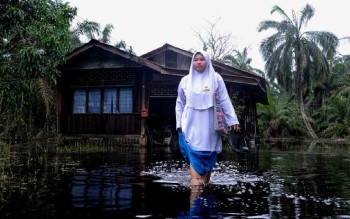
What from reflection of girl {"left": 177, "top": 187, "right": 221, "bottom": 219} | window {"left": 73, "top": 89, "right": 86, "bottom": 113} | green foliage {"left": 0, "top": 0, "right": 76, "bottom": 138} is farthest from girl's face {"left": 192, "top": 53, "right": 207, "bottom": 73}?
window {"left": 73, "top": 89, "right": 86, "bottom": 113}

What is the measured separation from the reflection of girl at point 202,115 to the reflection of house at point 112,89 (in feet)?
29.2

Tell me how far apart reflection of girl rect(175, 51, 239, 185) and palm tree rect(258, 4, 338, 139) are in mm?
29930

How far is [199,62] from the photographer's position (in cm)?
548

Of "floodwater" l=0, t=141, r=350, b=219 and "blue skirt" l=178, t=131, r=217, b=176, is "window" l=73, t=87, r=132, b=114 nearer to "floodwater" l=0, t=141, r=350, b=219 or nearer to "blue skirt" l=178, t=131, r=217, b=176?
"floodwater" l=0, t=141, r=350, b=219

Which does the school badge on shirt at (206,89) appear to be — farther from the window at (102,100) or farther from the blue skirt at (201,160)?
the window at (102,100)

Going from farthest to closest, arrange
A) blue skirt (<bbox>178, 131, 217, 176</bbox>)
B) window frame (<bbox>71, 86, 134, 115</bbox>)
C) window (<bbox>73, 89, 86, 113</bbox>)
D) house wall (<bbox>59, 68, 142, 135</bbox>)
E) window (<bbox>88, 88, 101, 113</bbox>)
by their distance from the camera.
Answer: window (<bbox>73, 89, 86, 113</bbox>)
window (<bbox>88, 88, 101, 113</bbox>)
window frame (<bbox>71, 86, 134, 115</bbox>)
house wall (<bbox>59, 68, 142, 135</bbox>)
blue skirt (<bbox>178, 131, 217, 176</bbox>)

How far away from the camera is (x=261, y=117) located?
111 ft

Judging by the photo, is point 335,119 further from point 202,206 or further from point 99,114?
point 202,206

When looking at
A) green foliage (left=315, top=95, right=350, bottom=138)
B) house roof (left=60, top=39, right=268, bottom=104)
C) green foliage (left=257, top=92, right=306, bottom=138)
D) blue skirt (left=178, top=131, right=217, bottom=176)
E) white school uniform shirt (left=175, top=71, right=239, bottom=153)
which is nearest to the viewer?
blue skirt (left=178, top=131, right=217, bottom=176)

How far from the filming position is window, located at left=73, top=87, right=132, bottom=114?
15976 mm

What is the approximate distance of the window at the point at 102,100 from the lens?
1598 centimetres

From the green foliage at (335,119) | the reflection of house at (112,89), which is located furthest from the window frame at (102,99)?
the green foliage at (335,119)

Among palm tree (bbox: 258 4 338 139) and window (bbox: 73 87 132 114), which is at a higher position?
palm tree (bbox: 258 4 338 139)

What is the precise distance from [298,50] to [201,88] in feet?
101
